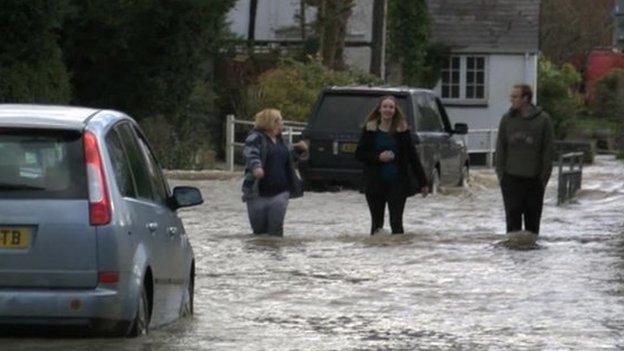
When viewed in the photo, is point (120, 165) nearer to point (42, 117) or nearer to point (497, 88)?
point (42, 117)

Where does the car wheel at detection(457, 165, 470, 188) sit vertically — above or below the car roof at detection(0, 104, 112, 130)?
below

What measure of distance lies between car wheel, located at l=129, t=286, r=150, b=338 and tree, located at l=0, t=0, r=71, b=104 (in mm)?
17720

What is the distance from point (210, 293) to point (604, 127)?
58.9 metres

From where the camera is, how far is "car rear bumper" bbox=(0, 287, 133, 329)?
10.2 metres

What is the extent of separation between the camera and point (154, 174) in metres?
11.9

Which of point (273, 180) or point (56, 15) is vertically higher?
point (56, 15)

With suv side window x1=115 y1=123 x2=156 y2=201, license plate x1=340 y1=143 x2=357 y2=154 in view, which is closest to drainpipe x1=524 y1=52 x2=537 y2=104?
license plate x1=340 y1=143 x2=357 y2=154

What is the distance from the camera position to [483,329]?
472 inches

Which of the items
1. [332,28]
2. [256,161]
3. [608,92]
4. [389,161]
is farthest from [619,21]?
[608,92]

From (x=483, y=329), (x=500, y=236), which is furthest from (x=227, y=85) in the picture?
(x=483, y=329)

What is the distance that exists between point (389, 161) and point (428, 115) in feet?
31.2

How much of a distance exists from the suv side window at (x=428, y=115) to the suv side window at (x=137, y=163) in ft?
53.4

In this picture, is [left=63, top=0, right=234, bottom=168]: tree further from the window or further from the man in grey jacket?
the window

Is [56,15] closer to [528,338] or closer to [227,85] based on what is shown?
[528,338]
